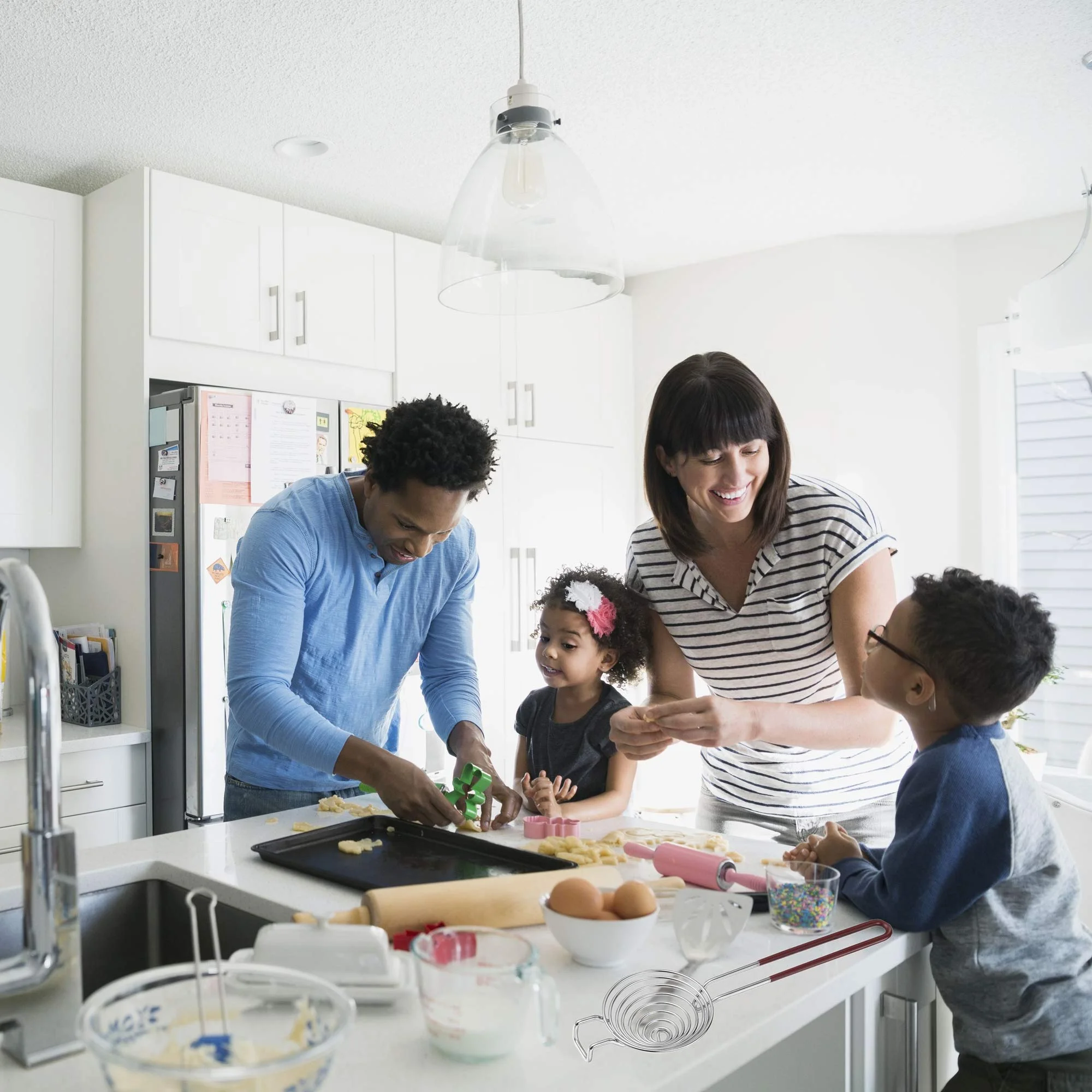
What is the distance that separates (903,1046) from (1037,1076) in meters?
0.14

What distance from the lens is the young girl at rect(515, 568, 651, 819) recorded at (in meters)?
2.10

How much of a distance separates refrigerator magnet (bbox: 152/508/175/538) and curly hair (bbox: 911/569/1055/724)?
7.24ft

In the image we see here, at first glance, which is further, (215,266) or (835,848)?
(215,266)

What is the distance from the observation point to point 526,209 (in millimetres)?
1388

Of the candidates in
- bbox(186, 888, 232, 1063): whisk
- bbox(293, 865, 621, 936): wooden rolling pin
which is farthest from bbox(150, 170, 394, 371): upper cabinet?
bbox(186, 888, 232, 1063): whisk

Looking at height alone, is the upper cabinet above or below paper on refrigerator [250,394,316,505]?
above

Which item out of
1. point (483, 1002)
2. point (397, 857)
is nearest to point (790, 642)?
point (397, 857)

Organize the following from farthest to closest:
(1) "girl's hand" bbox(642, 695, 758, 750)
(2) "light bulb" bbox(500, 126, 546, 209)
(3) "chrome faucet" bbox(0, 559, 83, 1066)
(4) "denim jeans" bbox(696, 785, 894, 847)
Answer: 1. (4) "denim jeans" bbox(696, 785, 894, 847)
2. (1) "girl's hand" bbox(642, 695, 758, 750)
3. (2) "light bulb" bbox(500, 126, 546, 209)
4. (3) "chrome faucet" bbox(0, 559, 83, 1066)

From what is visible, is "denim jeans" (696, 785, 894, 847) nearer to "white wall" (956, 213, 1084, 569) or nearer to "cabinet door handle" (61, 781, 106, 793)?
"cabinet door handle" (61, 781, 106, 793)

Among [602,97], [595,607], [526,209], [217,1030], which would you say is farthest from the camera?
[602,97]

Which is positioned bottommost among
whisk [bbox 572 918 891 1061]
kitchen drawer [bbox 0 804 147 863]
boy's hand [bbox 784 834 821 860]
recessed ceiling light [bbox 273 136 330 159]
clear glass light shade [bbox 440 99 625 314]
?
kitchen drawer [bbox 0 804 147 863]

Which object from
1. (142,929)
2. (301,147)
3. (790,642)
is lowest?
(142,929)

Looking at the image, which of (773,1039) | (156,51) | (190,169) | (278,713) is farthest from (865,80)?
(773,1039)

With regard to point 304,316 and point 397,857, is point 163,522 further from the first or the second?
point 397,857
